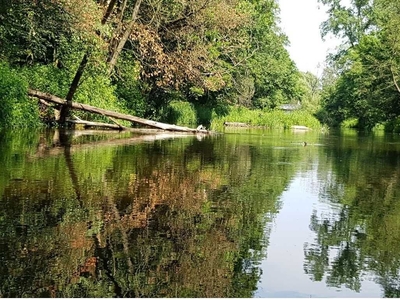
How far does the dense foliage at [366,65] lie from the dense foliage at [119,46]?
22765 millimetres

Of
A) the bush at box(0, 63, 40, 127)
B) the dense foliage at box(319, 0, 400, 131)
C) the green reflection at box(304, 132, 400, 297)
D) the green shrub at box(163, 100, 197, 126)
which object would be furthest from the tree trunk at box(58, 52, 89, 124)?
the dense foliage at box(319, 0, 400, 131)

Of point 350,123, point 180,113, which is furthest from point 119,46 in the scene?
point 350,123

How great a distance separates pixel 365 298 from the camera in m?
4.19

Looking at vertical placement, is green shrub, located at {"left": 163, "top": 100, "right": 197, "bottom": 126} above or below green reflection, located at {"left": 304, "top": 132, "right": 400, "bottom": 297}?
above

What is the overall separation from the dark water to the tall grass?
37.0 m

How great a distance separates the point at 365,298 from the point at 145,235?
2394 millimetres

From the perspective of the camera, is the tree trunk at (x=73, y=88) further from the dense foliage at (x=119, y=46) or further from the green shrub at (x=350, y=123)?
the green shrub at (x=350, y=123)

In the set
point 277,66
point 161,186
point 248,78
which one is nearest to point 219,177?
point 161,186

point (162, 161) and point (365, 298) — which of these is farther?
point (162, 161)

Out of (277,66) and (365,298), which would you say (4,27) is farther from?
(277,66)

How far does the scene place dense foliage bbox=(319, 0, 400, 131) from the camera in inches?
2077

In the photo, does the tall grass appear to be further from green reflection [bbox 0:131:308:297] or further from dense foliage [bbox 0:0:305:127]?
green reflection [bbox 0:131:308:297]

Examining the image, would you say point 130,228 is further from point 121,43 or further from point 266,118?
point 266,118

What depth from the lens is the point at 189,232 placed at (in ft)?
19.4
